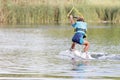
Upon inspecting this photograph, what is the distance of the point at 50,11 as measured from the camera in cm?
4075

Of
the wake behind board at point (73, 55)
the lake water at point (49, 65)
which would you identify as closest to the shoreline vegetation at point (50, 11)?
the lake water at point (49, 65)

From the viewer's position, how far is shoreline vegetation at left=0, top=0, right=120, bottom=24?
40.2m

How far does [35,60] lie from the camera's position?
55.3ft

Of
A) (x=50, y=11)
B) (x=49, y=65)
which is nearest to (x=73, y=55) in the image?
(x=49, y=65)

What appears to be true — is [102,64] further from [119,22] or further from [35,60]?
[119,22]

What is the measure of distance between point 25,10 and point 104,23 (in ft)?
19.8

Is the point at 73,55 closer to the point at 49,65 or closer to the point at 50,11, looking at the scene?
the point at 49,65

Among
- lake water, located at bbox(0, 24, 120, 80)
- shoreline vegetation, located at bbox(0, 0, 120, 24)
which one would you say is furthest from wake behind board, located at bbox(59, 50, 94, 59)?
shoreline vegetation, located at bbox(0, 0, 120, 24)

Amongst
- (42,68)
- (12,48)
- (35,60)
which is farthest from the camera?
(12,48)

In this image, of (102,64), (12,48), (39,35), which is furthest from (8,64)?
(39,35)

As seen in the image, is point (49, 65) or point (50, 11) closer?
point (49, 65)

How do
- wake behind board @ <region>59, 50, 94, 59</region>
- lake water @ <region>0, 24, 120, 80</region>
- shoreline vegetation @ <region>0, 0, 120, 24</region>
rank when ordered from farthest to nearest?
shoreline vegetation @ <region>0, 0, 120, 24</region> → wake behind board @ <region>59, 50, 94, 59</region> → lake water @ <region>0, 24, 120, 80</region>

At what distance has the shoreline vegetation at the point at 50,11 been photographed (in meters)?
40.2

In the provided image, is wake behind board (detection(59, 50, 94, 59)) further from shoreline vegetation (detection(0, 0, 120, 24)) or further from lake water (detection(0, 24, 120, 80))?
shoreline vegetation (detection(0, 0, 120, 24))
